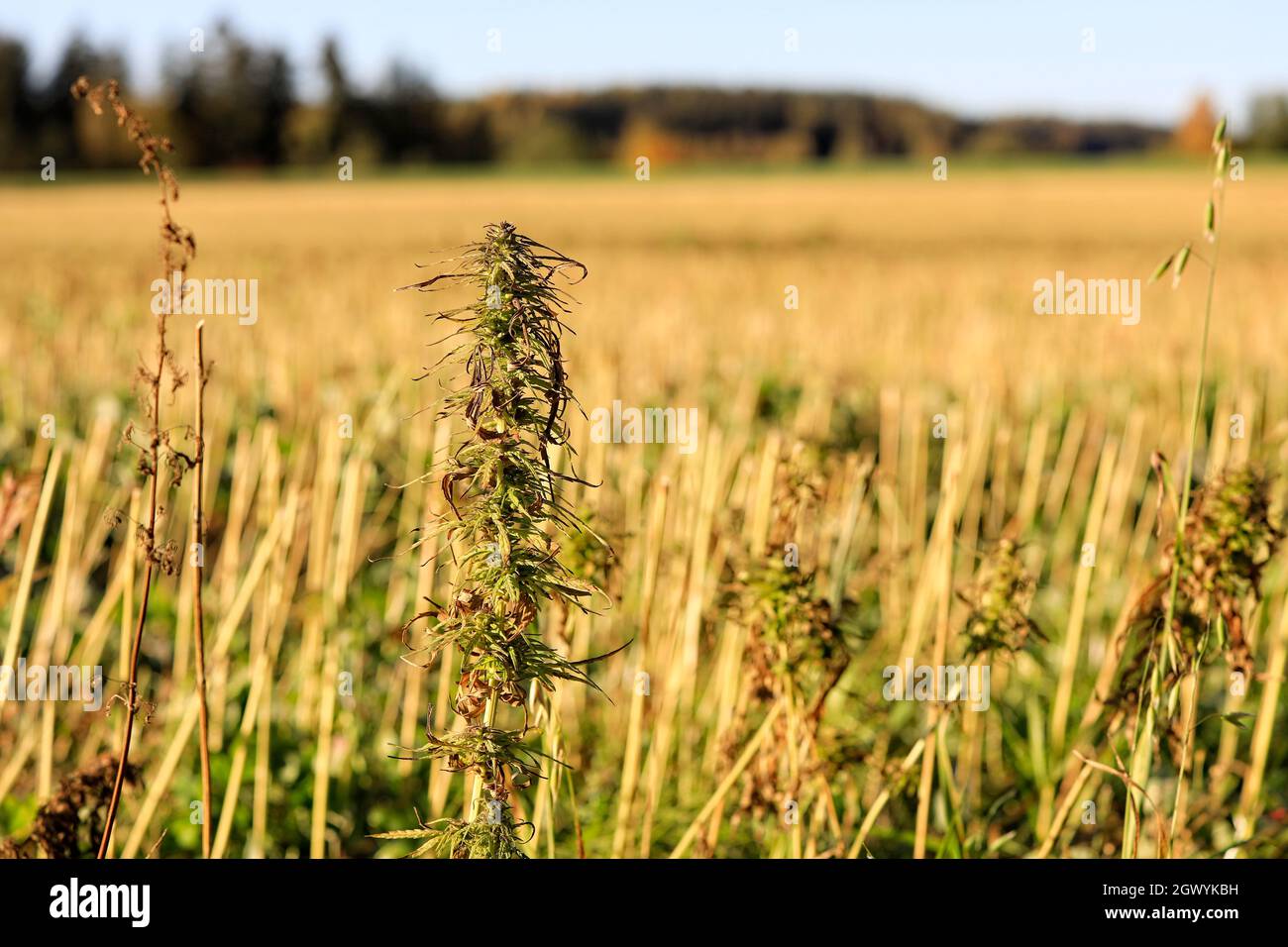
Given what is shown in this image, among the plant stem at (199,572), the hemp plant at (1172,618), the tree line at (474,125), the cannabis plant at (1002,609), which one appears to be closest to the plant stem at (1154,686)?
the hemp plant at (1172,618)

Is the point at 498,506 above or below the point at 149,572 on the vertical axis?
above

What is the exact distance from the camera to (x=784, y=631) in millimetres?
2135

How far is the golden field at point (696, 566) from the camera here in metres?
2.71

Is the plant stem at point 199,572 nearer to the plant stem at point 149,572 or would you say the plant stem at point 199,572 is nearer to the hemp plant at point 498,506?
the plant stem at point 149,572

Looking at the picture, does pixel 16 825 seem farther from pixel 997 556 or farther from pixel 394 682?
pixel 997 556

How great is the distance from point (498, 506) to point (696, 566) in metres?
1.57

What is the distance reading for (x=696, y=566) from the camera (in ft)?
9.71

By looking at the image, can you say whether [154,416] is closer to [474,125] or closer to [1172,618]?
[1172,618]

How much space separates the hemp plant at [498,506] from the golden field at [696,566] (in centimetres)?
13

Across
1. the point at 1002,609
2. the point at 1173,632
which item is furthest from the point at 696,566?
the point at 1173,632

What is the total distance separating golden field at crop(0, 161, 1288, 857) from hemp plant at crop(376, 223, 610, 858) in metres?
0.13
